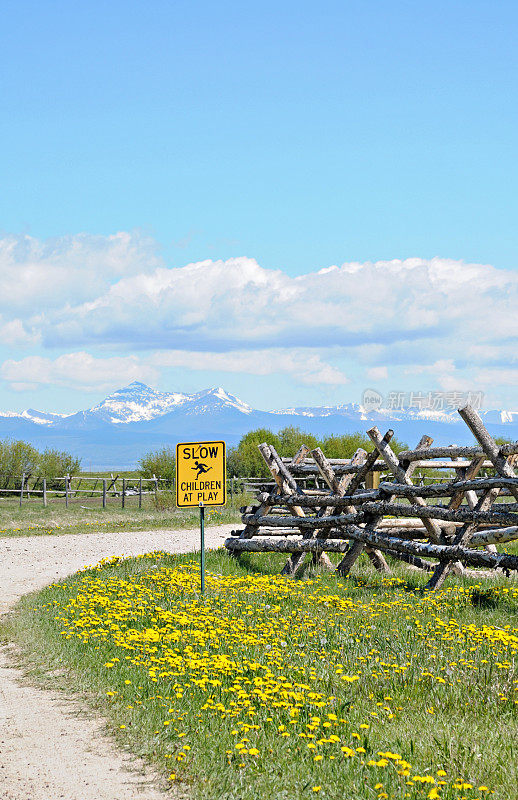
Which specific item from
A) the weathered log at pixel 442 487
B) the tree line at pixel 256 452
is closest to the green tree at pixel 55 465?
the tree line at pixel 256 452

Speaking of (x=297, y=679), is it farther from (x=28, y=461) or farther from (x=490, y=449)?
(x=28, y=461)

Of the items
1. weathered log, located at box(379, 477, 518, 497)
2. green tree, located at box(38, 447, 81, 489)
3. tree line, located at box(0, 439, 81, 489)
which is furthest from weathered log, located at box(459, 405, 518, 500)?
green tree, located at box(38, 447, 81, 489)

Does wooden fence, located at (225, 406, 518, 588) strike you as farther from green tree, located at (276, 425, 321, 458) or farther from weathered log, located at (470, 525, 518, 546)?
green tree, located at (276, 425, 321, 458)

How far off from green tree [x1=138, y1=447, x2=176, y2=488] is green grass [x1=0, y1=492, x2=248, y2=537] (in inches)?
602

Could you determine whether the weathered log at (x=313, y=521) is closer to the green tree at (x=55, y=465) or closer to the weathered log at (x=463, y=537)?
the weathered log at (x=463, y=537)

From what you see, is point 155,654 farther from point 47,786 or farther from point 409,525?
point 409,525

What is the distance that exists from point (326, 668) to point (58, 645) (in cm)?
334

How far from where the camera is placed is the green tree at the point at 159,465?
184 ft

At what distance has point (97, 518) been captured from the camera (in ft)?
106

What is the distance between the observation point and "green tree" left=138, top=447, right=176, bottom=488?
56000 mm

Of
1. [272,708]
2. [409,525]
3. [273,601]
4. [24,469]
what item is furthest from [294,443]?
[272,708]

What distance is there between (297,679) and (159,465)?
165 ft

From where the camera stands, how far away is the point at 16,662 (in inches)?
332

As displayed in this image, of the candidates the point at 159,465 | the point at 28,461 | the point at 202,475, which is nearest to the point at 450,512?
the point at 202,475
